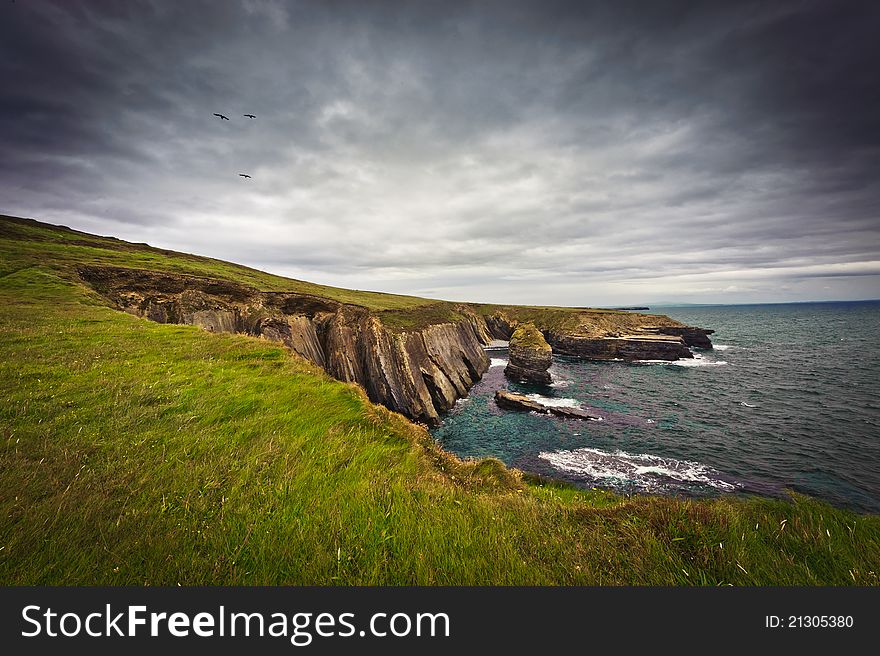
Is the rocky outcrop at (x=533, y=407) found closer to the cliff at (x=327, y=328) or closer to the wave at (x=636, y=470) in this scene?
the cliff at (x=327, y=328)

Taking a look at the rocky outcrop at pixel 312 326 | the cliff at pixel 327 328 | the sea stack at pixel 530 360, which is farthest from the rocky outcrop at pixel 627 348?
the rocky outcrop at pixel 312 326

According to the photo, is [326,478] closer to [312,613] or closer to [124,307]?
[312,613]

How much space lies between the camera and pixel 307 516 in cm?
385

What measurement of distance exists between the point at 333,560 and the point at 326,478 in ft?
6.03

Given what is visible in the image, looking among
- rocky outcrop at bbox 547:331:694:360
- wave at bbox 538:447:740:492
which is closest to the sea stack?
wave at bbox 538:447:740:492

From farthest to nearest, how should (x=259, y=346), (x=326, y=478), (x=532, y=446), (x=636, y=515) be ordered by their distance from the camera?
(x=532, y=446), (x=259, y=346), (x=326, y=478), (x=636, y=515)

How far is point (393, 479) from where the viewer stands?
5.02 meters

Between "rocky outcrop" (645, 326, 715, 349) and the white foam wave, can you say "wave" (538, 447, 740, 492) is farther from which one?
"rocky outcrop" (645, 326, 715, 349)

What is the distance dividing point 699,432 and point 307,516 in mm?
41459

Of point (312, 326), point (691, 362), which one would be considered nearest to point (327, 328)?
point (312, 326)

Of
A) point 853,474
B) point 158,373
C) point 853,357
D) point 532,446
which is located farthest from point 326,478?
point 853,357

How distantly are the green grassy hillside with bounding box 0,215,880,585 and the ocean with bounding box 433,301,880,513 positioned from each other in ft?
70.3

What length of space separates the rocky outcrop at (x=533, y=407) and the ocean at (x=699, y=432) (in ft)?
4.00

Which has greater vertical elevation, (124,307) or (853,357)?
(124,307)
